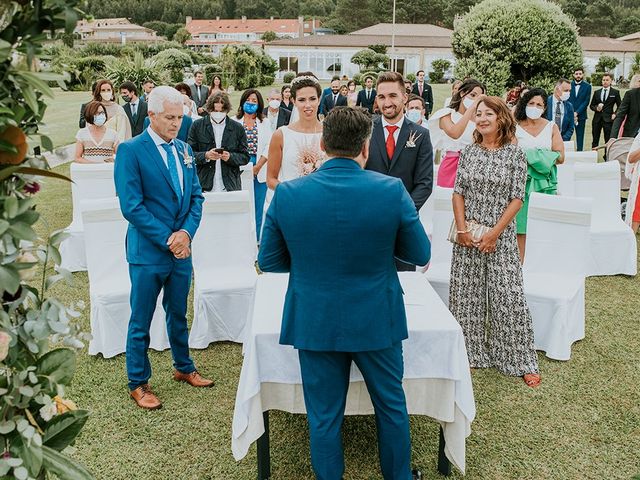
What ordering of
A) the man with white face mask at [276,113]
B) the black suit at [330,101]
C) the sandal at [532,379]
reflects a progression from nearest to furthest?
1. the sandal at [532,379]
2. the man with white face mask at [276,113]
3. the black suit at [330,101]

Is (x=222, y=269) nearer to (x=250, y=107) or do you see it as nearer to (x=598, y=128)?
(x=250, y=107)

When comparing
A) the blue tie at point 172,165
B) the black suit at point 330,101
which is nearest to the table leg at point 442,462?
the blue tie at point 172,165

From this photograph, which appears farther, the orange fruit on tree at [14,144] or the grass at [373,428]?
the grass at [373,428]

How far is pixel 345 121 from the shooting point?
252 centimetres

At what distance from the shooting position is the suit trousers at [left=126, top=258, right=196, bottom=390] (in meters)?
3.92

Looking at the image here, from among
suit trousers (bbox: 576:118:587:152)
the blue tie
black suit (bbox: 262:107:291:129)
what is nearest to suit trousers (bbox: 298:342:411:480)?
the blue tie

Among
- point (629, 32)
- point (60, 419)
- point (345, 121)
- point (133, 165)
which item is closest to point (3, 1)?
point (60, 419)

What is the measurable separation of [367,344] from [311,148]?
6.20ft

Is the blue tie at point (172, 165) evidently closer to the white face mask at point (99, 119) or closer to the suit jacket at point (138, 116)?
the white face mask at point (99, 119)

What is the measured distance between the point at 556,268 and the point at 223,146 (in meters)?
3.44

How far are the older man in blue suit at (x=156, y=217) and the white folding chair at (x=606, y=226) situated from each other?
14.7ft

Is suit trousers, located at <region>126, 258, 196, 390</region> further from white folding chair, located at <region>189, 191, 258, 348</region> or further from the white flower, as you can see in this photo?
the white flower

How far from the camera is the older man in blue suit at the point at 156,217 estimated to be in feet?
12.3

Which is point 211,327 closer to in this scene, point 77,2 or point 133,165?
point 133,165
